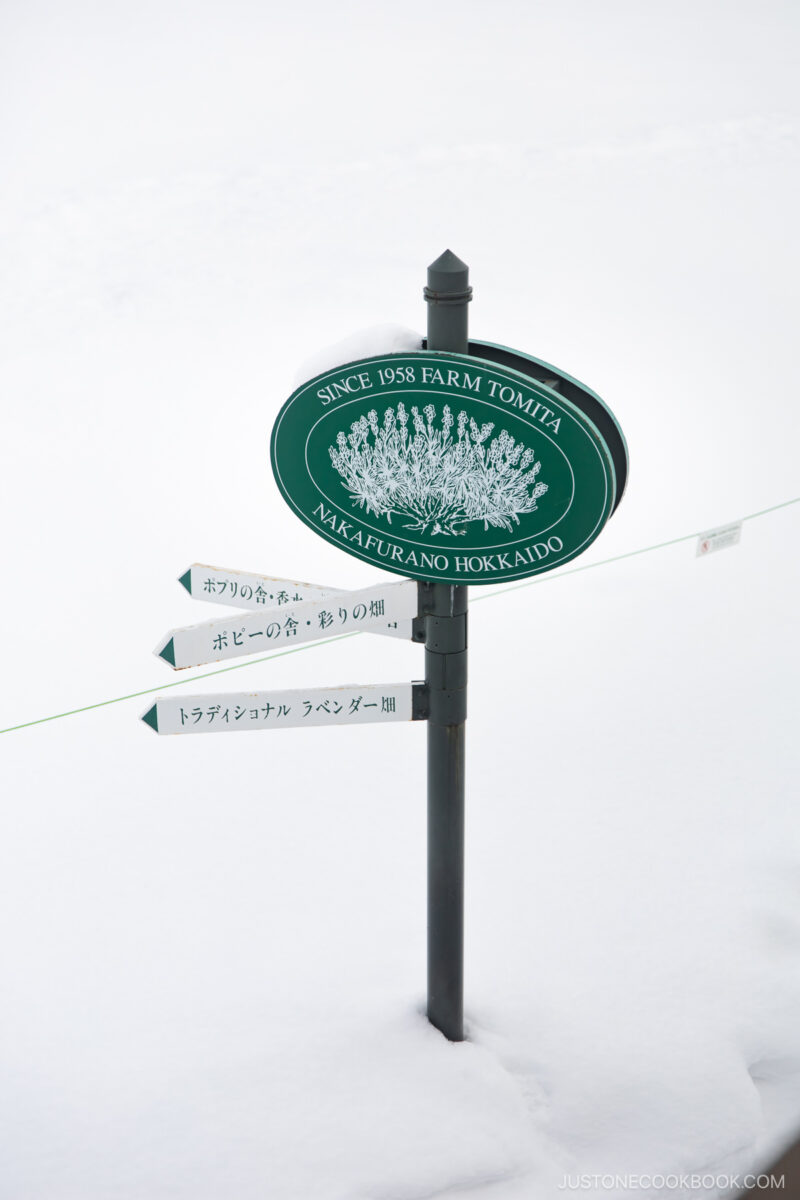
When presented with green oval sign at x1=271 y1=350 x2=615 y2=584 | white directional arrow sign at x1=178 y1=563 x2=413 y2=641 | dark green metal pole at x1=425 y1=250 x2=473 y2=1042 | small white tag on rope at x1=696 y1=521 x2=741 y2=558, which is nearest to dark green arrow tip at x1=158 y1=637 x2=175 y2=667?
white directional arrow sign at x1=178 y1=563 x2=413 y2=641

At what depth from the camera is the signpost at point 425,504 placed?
193cm

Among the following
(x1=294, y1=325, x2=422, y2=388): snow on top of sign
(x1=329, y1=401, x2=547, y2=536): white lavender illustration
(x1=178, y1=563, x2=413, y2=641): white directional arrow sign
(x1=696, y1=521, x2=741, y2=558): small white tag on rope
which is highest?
(x1=696, y1=521, x2=741, y2=558): small white tag on rope

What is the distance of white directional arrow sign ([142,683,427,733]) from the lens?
2.09m

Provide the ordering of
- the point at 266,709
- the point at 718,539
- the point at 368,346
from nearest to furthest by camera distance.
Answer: the point at 368,346
the point at 266,709
the point at 718,539

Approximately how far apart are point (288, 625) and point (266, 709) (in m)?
0.16

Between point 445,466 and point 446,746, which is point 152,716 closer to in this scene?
point 446,746

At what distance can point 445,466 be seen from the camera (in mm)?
2006

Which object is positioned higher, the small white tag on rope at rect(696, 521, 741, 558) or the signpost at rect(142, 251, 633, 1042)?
the small white tag on rope at rect(696, 521, 741, 558)

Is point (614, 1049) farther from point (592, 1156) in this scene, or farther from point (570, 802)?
point (570, 802)

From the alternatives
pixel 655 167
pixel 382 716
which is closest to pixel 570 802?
pixel 382 716

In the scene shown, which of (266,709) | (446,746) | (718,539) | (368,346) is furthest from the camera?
(718,539)

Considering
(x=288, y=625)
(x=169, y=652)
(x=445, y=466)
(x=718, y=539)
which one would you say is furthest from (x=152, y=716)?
(x=718, y=539)

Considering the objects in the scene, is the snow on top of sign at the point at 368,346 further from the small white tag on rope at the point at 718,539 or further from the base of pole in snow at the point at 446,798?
the small white tag on rope at the point at 718,539

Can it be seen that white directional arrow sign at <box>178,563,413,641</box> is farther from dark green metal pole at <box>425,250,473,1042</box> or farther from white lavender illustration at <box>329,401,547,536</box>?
white lavender illustration at <box>329,401,547,536</box>
